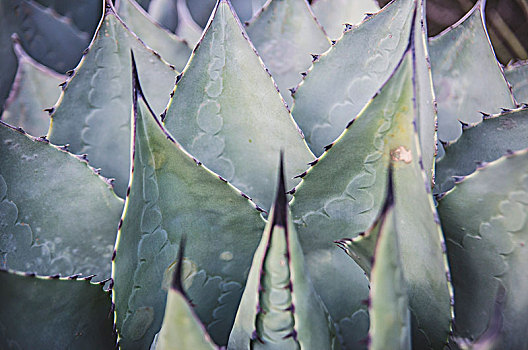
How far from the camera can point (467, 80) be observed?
699 mm

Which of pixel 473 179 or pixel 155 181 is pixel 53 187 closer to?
pixel 155 181

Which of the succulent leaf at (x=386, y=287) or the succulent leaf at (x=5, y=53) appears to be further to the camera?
the succulent leaf at (x=5, y=53)

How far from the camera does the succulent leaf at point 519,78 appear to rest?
0.79 meters

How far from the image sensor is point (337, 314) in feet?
1.65

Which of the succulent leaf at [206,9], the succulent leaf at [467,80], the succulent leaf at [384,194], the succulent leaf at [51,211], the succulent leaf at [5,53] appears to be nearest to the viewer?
the succulent leaf at [384,194]

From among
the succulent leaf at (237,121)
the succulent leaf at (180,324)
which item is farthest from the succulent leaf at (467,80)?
the succulent leaf at (180,324)

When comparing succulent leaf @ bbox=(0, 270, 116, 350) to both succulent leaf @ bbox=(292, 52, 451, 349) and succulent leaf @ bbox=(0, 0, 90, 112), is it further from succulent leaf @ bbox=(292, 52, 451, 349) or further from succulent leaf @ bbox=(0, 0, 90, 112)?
succulent leaf @ bbox=(0, 0, 90, 112)

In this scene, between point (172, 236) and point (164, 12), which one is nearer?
point (172, 236)

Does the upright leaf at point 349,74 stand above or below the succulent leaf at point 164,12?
below

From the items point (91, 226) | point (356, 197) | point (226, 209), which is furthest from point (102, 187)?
point (356, 197)

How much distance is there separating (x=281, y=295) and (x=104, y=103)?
373 millimetres

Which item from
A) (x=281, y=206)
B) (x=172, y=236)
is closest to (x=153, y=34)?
(x=172, y=236)

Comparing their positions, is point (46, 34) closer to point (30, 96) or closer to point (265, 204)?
point (30, 96)

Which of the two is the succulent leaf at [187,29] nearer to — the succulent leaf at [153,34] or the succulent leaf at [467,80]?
the succulent leaf at [153,34]
